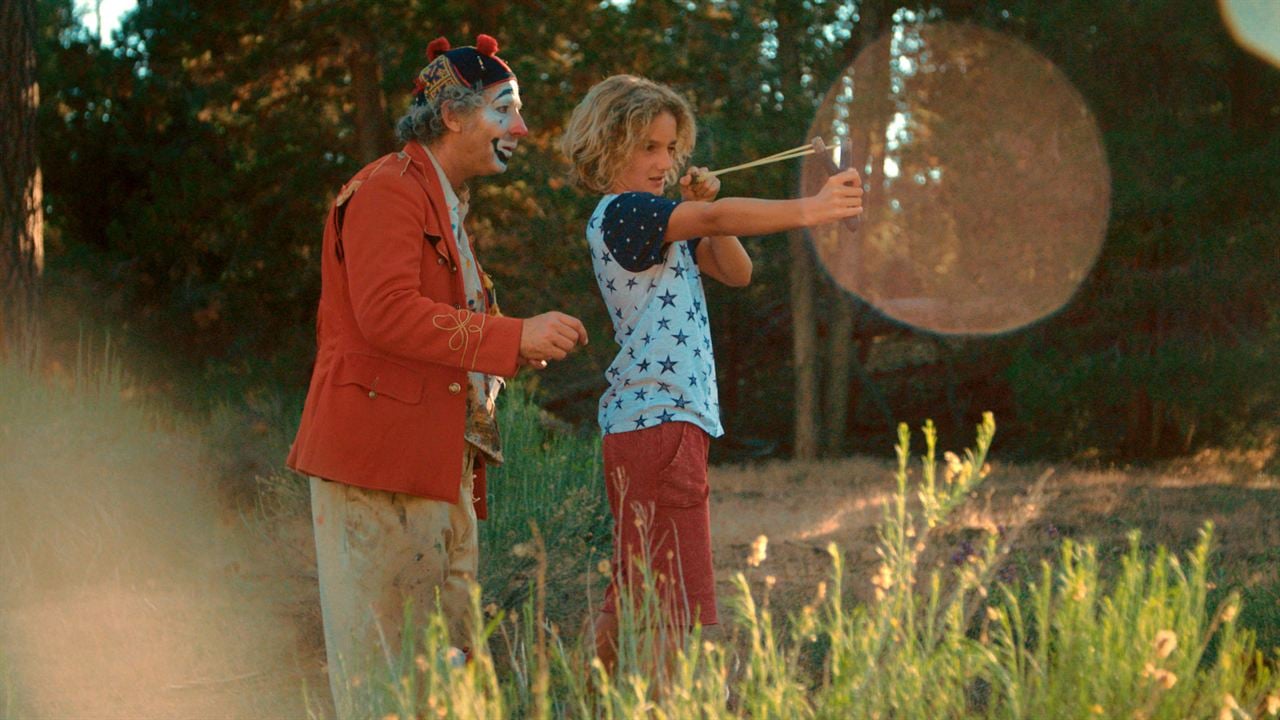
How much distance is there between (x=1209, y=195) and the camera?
1056cm

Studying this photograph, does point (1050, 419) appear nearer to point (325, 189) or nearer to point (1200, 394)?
point (1200, 394)

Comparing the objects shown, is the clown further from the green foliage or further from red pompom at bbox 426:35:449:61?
the green foliage

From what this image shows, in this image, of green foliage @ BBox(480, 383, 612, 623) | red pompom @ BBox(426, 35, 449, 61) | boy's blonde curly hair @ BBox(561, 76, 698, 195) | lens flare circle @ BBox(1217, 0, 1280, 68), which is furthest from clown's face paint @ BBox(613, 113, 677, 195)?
lens flare circle @ BBox(1217, 0, 1280, 68)

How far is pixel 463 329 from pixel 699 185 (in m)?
0.85

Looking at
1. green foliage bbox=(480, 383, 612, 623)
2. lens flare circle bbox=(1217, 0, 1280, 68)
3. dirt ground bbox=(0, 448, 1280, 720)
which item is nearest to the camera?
dirt ground bbox=(0, 448, 1280, 720)

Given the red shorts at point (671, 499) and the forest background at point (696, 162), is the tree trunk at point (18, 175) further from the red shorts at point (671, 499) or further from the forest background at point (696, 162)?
the red shorts at point (671, 499)

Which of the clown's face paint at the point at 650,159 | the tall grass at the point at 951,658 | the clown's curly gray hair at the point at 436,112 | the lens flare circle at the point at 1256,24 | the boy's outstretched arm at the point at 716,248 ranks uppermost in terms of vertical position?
the lens flare circle at the point at 1256,24

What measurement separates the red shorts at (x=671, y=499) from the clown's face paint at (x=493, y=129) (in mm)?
684

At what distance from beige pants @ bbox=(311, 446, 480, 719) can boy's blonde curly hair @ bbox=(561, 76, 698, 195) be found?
0.79 meters

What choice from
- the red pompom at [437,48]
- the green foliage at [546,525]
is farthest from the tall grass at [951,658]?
the green foliage at [546,525]

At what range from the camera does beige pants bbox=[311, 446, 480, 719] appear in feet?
9.32

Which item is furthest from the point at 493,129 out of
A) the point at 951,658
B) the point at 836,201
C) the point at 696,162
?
the point at 696,162

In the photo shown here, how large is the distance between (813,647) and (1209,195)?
7475 mm

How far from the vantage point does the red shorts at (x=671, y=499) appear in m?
3.00
